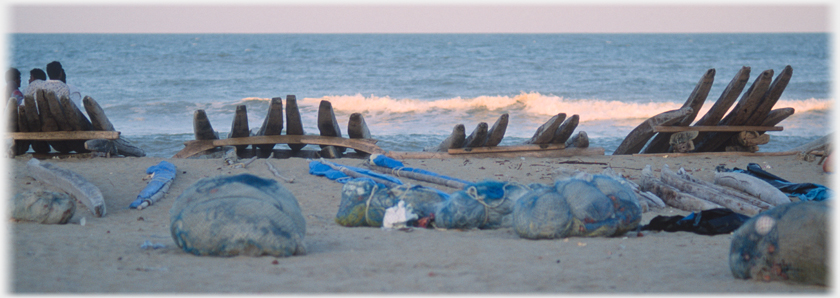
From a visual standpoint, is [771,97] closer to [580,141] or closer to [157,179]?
[580,141]

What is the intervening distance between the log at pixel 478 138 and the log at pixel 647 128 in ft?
7.90

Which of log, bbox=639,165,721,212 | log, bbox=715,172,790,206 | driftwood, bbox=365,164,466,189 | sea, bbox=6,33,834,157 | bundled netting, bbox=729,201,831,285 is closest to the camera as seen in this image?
bundled netting, bbox=729,201,831,285

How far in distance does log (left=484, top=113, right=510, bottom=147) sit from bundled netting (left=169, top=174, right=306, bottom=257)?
520cm

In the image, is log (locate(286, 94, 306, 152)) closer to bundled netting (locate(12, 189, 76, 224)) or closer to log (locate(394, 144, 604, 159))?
log (locate(394, 144, 604, 159))

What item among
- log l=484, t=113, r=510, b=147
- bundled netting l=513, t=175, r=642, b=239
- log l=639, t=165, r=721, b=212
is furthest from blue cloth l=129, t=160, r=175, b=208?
log l=639, t=165, r=721, b=212

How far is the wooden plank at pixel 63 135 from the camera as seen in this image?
26.6 ft

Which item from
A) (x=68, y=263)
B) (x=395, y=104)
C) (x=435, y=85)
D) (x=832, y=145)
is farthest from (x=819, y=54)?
(x=68, y=263)

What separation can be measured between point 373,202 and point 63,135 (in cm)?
575

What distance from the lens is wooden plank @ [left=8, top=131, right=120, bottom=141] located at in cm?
812

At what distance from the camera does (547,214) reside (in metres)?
4.34

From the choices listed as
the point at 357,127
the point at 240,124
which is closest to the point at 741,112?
the point at 357,127

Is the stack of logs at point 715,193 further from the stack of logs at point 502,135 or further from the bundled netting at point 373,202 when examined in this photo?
the bundled netting at point 373,202

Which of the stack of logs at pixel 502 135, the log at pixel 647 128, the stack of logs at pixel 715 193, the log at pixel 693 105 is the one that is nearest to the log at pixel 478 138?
the stack of logs at pixel 502 135

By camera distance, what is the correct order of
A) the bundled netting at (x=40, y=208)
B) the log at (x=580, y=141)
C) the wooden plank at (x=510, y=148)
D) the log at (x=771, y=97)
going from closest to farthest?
the bundled netting at (x=40, y=208) < the log at (x=771, y=97) < the wooden plank at (x=510, y=148) < the log at (x=580, y=141)
